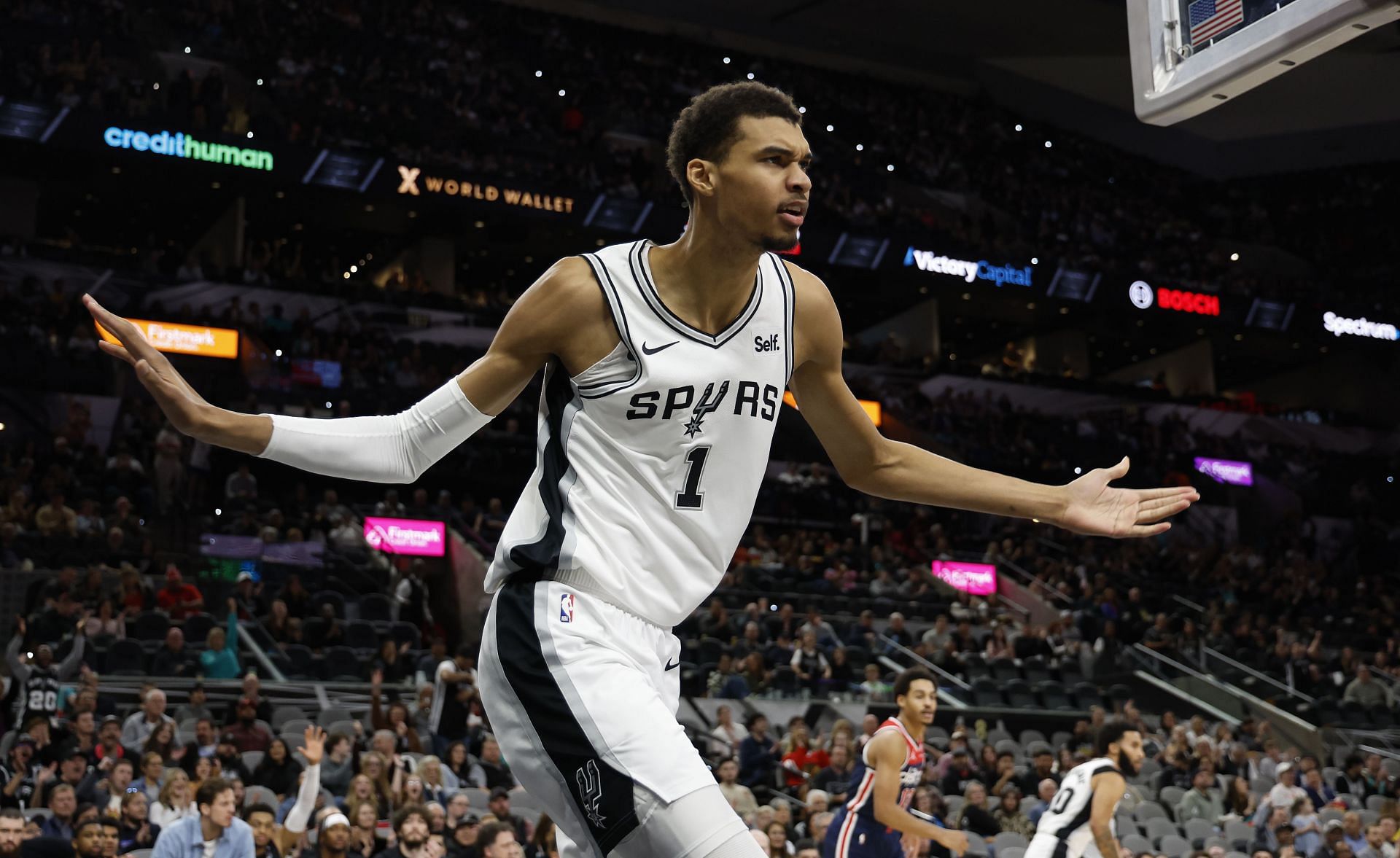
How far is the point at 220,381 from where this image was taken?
27906mm

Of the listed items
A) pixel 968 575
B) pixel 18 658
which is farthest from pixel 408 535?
pixel 968 575

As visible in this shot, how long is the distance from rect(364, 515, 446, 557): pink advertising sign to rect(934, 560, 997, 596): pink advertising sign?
32.5 feet

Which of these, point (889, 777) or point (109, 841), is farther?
point (109, 841)

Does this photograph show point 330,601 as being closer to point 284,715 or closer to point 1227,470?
point 284,715

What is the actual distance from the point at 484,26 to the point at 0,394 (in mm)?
18282

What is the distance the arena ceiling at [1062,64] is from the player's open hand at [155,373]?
39498 millimetres

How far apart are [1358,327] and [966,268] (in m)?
12.5

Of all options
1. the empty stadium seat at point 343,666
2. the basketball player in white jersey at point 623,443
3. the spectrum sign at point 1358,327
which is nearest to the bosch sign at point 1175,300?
the spectrum sign at point 1358,327

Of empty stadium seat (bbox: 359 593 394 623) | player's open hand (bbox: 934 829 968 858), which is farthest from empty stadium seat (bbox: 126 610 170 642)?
player's open hand (bbox: 934 829 968 858)

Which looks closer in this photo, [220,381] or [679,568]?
[679,568]

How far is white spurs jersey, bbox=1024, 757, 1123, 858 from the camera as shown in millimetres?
9258

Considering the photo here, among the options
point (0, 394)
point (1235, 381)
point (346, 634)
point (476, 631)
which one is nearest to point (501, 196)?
point (0, 394)

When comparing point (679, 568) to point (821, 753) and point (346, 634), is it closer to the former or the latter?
point (821, 753)

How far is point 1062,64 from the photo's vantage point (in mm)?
46250
